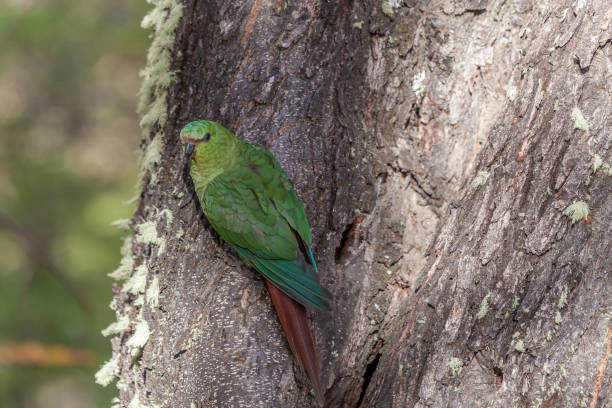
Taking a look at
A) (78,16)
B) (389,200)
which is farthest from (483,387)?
(78,16)

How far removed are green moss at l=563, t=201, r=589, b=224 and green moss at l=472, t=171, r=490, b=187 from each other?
1.03 ft

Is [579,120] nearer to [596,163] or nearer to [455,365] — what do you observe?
[596,163]

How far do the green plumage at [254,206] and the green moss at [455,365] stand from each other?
472 mm

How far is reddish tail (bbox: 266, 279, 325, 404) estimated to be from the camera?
1898 mm

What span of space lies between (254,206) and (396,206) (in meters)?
0.57

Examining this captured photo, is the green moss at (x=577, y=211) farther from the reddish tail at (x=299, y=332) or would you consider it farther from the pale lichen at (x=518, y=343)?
the reddish tail at (x=299, y=332)

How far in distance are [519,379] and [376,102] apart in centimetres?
115

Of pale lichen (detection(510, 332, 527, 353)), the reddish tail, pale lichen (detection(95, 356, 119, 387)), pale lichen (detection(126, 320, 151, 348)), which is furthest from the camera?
pale lichen (detection(95, 356, 119, 387))

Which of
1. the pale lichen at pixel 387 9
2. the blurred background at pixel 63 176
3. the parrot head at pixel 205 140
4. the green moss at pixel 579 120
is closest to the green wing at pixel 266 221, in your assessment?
the parrot head at pixel 205 140

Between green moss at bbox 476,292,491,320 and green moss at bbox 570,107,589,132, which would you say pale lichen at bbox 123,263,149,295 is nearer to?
green moss at bbox 476,292,491,320

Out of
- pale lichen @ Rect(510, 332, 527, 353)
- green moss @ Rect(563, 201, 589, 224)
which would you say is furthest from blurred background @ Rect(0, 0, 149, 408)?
green moss @ Rect(563, 201, 589, 224)

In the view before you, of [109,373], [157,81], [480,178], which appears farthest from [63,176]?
[480,178]

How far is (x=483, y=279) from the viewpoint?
1.90 metres

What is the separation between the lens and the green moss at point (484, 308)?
1.86 metres
